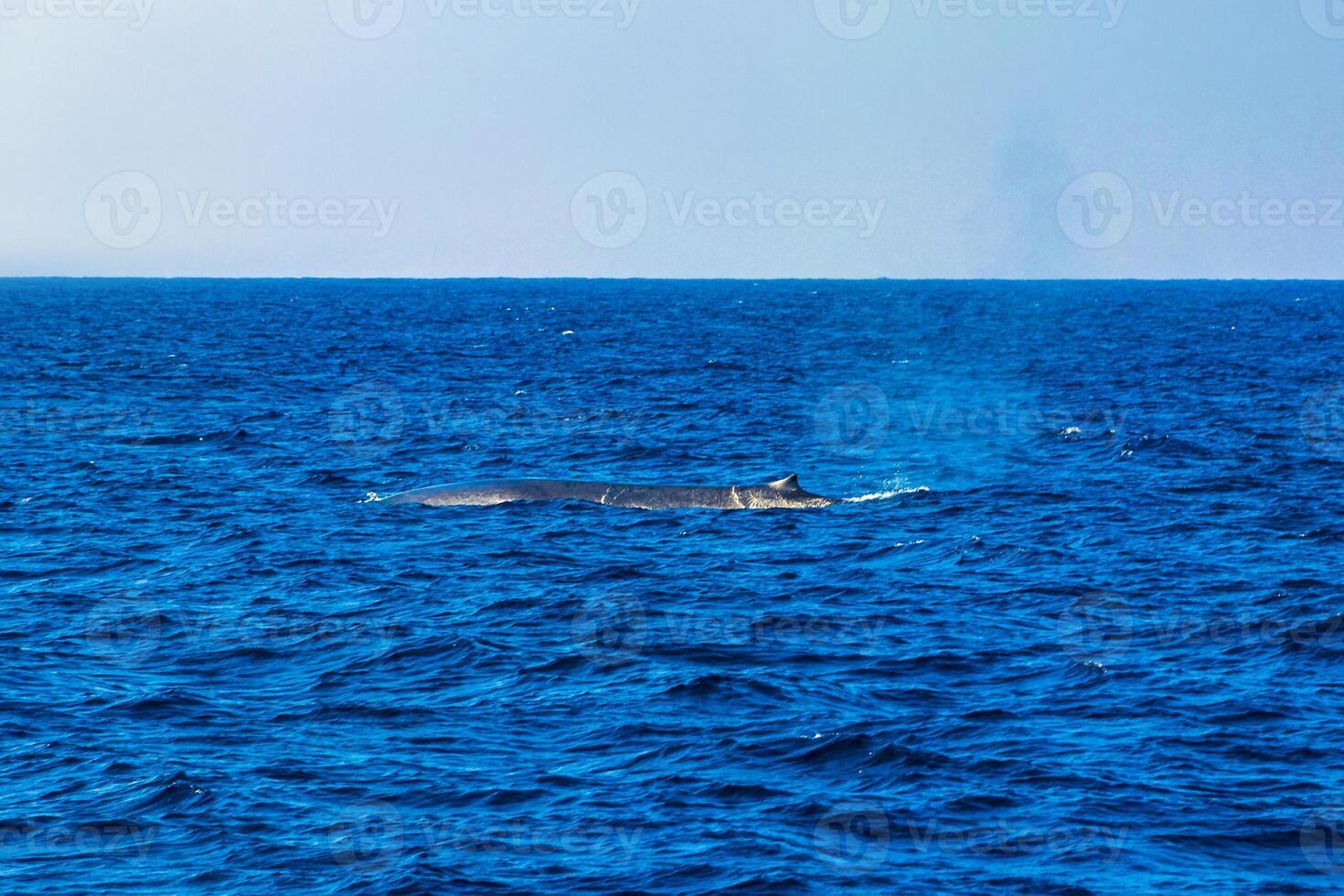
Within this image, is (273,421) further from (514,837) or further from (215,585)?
(514,837)

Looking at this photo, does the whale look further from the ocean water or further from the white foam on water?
the ocean water

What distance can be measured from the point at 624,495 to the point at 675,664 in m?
15.2

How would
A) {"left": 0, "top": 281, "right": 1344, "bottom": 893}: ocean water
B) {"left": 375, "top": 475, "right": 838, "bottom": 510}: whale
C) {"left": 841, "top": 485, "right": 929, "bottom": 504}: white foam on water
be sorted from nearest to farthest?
{"left": 0, "top": 281, "right": 1344, "bottom": 893}: ocean water < {"left": 375, "top": 475, "right": 838, "bottom": 510}: whale < {"left": 841, "top": 485, "right": 929, "bottom": 504}: white foam on water

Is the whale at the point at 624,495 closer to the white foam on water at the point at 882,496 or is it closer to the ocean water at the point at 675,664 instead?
the white foam on water at the point at 882,496

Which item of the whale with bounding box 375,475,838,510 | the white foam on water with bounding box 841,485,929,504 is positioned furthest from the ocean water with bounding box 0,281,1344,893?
the whale with bounding box 375,475,838,510

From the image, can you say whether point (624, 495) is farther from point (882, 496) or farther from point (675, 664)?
point (675, 664)

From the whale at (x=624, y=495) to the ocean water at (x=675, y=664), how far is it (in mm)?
810

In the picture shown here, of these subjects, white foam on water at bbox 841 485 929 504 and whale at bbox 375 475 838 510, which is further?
white foam on water at bbox 841 485 929 504

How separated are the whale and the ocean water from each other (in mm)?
810

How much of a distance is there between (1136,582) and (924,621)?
5.07 meters

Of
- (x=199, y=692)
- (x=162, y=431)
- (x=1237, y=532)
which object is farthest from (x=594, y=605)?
(x=162, y=431)

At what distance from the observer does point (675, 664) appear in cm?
2248

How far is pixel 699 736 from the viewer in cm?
1909

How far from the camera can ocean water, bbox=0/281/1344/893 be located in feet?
51.4
